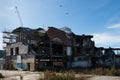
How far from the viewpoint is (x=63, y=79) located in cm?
2325

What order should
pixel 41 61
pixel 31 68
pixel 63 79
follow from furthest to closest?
pixel 41 61
pixel 31 68
pixel 63 79

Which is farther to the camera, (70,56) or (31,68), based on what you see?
(70,56)

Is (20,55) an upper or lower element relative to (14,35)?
lower

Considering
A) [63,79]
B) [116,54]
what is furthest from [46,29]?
[63,79]

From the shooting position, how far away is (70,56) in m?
61.3

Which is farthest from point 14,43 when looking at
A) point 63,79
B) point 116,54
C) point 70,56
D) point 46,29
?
point 63,79

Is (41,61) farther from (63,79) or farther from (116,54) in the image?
(63,79)

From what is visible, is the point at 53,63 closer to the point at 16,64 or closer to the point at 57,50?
the point at 57,50

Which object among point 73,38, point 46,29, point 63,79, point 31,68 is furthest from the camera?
point 73,38

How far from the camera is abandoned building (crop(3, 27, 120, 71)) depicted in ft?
179

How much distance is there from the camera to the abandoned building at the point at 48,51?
54.6m

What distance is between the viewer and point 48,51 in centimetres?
5566

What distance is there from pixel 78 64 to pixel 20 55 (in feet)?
49.3

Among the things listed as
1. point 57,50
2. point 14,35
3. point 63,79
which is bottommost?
point 63,79
